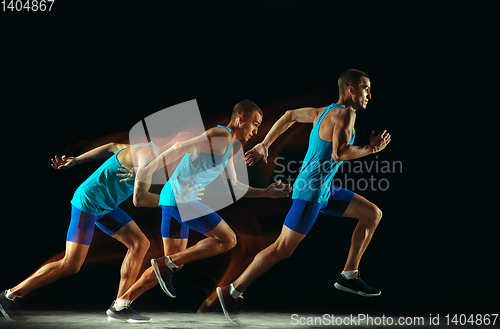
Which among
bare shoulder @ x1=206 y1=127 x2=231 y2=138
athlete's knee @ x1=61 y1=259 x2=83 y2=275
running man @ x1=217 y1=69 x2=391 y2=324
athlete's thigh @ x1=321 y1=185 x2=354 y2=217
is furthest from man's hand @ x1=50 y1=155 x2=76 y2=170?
athlete's thigh @ x1=321 y1=185 x2=354 y2=217

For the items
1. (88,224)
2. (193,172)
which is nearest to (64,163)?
(88,224)

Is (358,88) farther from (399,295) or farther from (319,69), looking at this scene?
(399,295)

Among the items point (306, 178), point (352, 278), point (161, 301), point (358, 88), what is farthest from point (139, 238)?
point (358, 88)

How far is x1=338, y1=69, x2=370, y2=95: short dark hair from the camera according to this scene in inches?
169

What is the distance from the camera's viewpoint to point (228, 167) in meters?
4.43

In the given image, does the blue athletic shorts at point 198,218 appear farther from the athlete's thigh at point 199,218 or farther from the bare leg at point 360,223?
the bare leg at point 360,223

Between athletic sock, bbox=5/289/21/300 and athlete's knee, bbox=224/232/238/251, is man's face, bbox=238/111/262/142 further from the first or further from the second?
athletic sock, bbox=5/289/21/300

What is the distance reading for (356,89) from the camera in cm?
428

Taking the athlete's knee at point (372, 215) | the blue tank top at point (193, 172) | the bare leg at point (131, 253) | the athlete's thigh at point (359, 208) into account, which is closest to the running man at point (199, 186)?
the blue tank top at point (193, 172)

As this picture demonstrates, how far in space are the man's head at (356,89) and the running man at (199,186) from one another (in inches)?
33.4

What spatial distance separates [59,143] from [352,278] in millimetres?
3400

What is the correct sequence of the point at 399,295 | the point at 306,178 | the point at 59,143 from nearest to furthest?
the point at 306,178, the point at 399,295, the point at 59,143

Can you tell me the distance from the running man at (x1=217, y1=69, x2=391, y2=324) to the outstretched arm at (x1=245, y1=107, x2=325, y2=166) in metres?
0.09

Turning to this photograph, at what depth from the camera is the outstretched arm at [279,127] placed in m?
4.52
